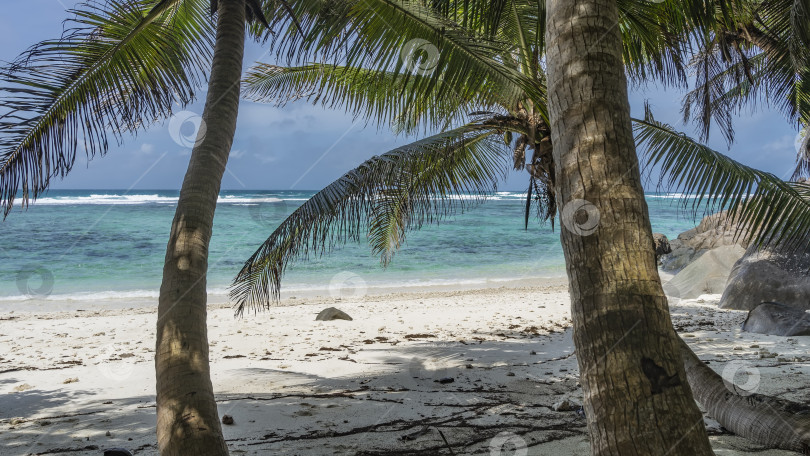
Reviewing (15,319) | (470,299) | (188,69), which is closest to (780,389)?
(188,69)

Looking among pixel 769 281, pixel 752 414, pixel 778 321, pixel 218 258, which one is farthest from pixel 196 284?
pixel 218 258

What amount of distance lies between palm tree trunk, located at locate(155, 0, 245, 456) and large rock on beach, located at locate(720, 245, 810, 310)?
308 inches

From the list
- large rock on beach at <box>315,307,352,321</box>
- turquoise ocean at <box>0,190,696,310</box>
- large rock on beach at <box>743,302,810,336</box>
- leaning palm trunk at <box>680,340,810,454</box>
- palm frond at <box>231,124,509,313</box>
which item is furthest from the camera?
turquoise ocean at <box>0,190,696,310</box>

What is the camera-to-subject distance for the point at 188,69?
458 cm

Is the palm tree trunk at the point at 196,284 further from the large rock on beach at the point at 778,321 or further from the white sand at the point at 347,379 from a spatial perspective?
the large rock on beach at the point at 778,321

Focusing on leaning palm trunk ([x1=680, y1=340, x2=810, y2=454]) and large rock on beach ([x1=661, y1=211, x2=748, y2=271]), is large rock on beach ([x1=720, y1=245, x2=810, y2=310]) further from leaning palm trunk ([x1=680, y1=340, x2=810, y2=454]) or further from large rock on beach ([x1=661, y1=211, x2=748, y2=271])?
large rock on beach ([x1=661, y1=211, x2=748, y2=271])

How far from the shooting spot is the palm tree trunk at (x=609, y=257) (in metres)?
1.65

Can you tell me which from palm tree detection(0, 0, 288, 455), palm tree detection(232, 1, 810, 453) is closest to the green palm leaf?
palm tree detection(232, 1, 810, 453)

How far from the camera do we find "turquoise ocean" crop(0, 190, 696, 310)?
15688mm

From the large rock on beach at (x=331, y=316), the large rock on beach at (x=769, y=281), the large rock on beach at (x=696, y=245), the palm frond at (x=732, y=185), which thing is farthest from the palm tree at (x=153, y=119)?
the large rock on beach at (x=696, y=245)

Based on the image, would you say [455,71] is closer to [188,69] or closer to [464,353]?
[188,69]

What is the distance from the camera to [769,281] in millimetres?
8594

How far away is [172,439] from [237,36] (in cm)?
254

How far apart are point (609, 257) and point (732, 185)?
8.84ft
